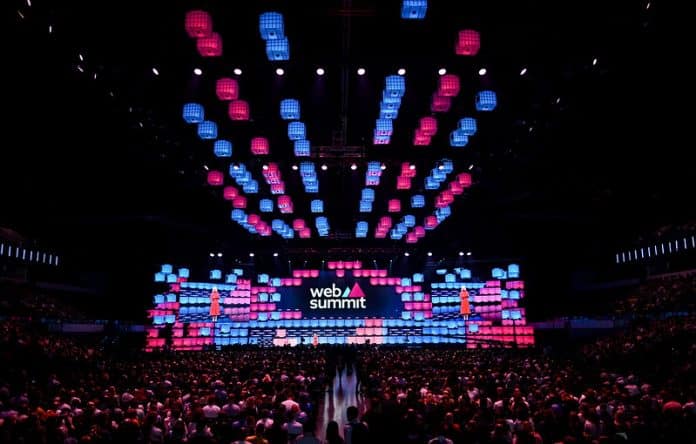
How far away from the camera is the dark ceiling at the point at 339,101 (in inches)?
592

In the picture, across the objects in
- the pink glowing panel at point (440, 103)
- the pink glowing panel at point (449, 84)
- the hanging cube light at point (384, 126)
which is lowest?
the hanging cube light at point (384, 126)

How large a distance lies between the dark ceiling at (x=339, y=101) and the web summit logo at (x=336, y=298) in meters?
9.58

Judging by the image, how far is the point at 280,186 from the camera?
70.4ft

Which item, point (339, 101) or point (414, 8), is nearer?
point (414, 8)

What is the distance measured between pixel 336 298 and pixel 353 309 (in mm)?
1431

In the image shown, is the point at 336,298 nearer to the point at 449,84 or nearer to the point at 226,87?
the point at 226,87

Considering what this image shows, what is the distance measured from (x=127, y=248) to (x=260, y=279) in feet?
30.3

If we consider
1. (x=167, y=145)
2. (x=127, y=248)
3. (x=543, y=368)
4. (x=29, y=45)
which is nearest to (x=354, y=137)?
(x=167, y=145)

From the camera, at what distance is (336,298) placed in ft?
134

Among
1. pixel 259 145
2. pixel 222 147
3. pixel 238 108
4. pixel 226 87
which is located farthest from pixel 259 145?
pixel 226 87

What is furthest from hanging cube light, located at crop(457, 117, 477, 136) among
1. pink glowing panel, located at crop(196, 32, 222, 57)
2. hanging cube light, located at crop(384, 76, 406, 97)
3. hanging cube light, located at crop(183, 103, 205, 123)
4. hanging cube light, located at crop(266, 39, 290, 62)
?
pink glowing panel, located at crop(196, 32, 222, 57)

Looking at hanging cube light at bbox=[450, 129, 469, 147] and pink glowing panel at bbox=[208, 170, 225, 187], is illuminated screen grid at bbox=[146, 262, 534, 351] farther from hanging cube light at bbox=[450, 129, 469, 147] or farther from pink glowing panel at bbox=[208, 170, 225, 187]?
hanging cube light at bbox=[450, 129, 469, 147]

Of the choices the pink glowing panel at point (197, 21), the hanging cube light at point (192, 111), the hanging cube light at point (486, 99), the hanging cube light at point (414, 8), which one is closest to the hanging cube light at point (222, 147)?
the hanging cube light at point (192, 111)

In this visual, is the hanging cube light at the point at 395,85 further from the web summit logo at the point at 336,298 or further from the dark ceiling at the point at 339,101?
the web summit logo at the point at 336,298
